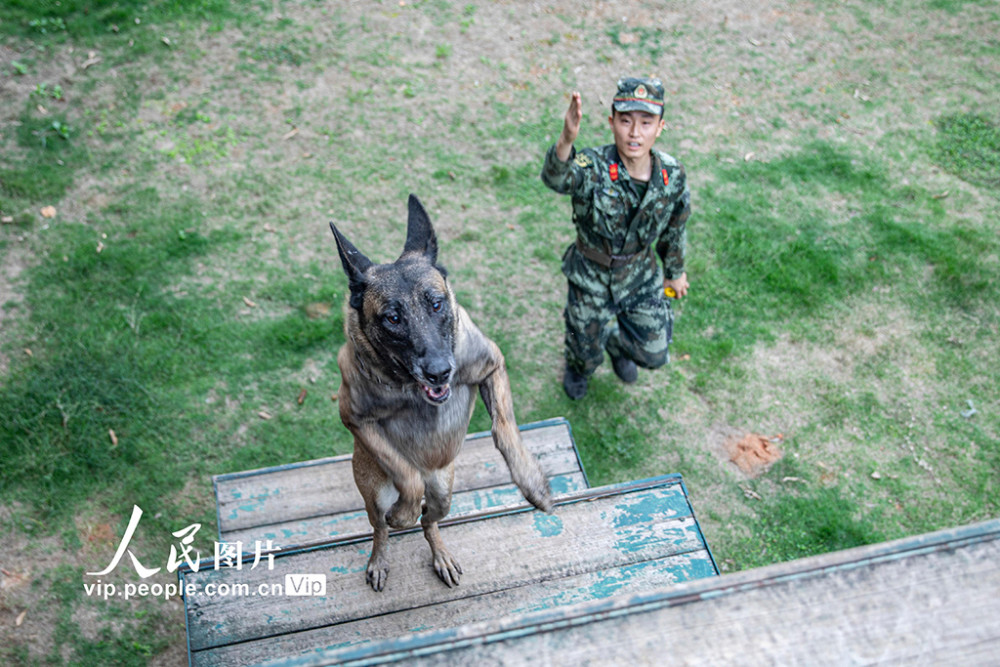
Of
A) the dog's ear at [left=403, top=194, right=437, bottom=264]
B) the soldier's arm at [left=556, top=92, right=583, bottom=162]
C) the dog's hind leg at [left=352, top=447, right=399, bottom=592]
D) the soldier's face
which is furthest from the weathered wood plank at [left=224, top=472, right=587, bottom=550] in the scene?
the soldier's face

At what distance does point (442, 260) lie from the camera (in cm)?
680

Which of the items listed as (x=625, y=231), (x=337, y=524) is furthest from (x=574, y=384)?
(x=337, y=524)

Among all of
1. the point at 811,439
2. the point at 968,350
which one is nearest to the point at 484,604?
the point at 811,439

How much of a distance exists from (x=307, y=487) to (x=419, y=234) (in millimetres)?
2160

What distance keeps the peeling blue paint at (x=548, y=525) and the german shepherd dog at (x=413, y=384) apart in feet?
2.31

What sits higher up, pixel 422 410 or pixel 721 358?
pixel 422 410

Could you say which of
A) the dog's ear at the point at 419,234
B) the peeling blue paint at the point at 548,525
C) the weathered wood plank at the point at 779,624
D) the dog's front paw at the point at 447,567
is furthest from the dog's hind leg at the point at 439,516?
the weathered wood plank at the point at 779,624

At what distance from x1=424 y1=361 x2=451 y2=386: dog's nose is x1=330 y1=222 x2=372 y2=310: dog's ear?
55cm

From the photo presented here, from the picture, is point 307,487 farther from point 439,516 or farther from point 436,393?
point 436,393

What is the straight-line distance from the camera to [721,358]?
6.30 meters

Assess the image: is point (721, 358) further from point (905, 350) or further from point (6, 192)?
point (6, 192)

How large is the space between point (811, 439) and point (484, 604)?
3.39m

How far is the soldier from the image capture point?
15.6 ft

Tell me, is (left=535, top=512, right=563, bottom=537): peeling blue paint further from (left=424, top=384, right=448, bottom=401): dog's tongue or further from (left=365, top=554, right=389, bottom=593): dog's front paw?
(left=424, top=384, right=448, bottom=401): dog's tongue
